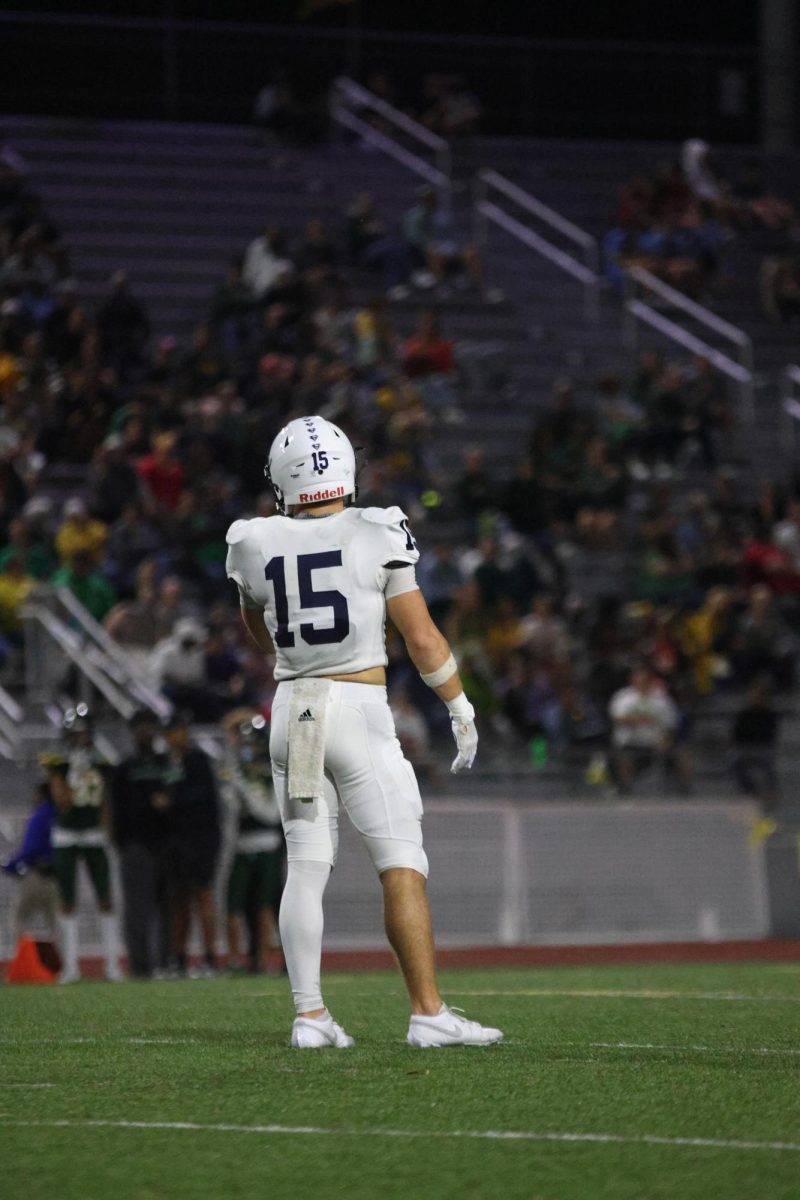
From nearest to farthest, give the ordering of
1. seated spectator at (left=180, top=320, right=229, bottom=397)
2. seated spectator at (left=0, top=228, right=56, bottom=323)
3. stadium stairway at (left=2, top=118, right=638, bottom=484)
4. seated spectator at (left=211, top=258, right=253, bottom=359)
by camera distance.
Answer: seated spectator at (left=180, top=320, right=229, bottom=397) → seated spectator at (left=0, top=228, right=56, bottom=323) → seated spectator at (left=211, top=258, right=253, bottom=359) → stadium stairway at (left=2, top=118, right=638, bottom=484)

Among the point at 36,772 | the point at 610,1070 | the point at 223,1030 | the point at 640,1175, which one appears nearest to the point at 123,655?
the point at 36,772

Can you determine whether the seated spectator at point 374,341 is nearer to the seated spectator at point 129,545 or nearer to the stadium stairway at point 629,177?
the stadium stairway at point 629,177

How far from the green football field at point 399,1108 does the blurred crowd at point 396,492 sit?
371 inches

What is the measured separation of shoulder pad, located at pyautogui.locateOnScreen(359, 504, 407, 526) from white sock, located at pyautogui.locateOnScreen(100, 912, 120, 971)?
8.31 m

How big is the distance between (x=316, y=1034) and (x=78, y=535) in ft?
37.5

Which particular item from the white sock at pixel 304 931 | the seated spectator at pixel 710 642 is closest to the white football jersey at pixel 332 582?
the white sock at pixel 304 931

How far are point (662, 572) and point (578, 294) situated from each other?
598 centimetres

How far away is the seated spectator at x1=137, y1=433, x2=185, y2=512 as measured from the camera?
18500 mm

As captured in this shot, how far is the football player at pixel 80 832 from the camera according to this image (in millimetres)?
14367

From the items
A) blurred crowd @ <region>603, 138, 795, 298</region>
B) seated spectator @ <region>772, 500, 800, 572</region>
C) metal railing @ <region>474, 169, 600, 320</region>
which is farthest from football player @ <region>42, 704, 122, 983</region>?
blurred crowd @ <region>603, 138, 795, 298</region>

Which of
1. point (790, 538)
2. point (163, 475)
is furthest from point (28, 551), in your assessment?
point (790, 538)

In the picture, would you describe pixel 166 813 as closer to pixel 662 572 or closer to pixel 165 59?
pixel 662 572

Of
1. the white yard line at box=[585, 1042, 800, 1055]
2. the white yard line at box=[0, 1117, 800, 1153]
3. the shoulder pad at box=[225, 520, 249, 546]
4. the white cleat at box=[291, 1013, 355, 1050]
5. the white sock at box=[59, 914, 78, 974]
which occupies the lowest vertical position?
the white sock at box=[59, 914, 78, 974]

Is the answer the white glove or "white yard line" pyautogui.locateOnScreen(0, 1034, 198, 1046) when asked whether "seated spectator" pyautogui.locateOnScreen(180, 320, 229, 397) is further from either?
the white glove
